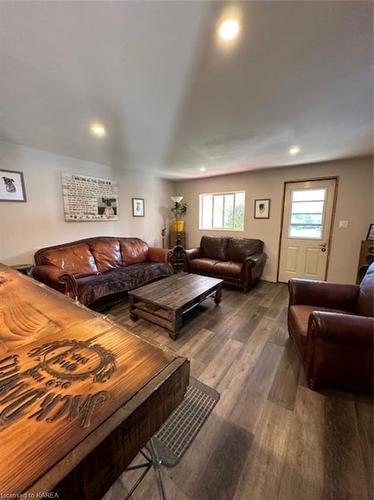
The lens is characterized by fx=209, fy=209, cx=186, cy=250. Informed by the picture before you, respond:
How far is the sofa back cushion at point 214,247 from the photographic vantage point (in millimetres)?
4345

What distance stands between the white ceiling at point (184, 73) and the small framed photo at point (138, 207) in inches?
72.1

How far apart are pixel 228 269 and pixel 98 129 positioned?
9.10 feet

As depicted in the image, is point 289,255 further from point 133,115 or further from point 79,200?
point 79,200

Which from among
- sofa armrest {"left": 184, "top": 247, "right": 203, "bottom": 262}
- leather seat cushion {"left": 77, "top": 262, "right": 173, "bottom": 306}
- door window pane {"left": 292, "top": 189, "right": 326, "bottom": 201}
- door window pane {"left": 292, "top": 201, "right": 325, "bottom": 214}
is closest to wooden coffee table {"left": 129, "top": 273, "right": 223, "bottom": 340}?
leather seat cushion {"left": 77, "top": 262, "right": 173, "bottom": 306}

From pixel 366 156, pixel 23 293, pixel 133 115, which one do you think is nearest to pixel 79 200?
pixel 133 115

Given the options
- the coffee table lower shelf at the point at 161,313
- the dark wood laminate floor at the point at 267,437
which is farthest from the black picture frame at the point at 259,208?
the dark wood laminate floor at the point at 267,437

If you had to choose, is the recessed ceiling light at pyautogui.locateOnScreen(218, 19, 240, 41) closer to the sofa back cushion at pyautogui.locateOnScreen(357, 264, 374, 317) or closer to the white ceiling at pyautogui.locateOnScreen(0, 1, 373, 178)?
the white ceiling at pyautogui.locateOnScreen(0, 1, 373, 178)

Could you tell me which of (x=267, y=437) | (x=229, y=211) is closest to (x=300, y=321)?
(x=267, y=437)

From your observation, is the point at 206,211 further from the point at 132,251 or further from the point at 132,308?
the point at 132,308

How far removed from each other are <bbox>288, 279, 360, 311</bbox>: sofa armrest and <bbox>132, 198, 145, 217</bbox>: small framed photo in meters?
3.38

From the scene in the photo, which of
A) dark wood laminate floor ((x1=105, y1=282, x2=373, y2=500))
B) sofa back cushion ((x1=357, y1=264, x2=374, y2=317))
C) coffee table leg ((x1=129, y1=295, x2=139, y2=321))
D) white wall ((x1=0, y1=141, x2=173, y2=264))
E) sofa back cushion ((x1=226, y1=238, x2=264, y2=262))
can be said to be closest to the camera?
dark wood laminate floor ((x1=105, y1=282, x2=373, y2=500))

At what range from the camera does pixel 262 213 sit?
13.8 ft

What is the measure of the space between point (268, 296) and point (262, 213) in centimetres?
170

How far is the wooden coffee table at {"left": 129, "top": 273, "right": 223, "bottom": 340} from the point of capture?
2217mm
